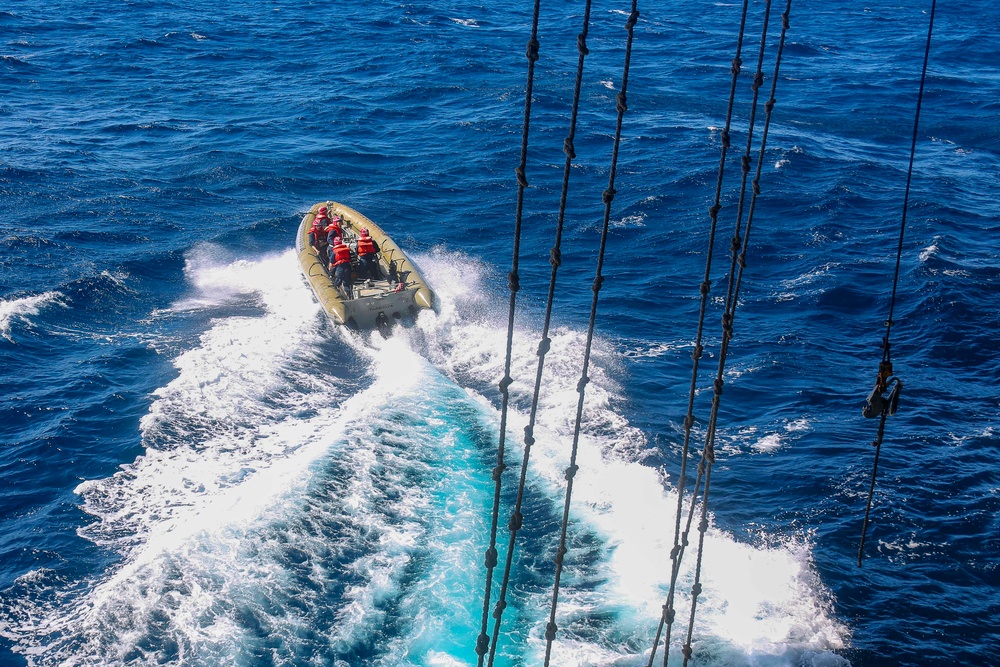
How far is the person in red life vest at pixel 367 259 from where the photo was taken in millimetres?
26609

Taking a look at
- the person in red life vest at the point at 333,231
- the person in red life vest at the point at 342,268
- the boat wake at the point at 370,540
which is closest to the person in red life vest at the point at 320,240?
the person in red life vest at the point at 333,231

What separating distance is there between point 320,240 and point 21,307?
8.71 metres

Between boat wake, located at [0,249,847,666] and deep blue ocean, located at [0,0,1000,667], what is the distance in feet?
0.25

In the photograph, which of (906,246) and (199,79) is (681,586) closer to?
(906,246)

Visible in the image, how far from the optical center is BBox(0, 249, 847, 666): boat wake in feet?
49.9

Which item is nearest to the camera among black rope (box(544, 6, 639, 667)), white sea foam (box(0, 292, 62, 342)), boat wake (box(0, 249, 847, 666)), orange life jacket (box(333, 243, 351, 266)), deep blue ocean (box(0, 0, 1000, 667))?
black rope (box(544, 6, 639, 667))

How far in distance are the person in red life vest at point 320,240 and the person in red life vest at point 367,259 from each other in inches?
58.2

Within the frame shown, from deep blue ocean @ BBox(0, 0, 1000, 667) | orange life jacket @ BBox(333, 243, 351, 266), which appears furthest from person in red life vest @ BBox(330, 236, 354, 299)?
deep blue ocean @ BBox(0, 0, 1000, 667)

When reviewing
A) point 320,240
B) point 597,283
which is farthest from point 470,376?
point 597,283

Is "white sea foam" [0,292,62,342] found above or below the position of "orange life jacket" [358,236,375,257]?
below

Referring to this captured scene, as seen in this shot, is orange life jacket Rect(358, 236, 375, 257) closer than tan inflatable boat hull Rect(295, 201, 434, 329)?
No

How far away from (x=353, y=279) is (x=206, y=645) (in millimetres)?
13390

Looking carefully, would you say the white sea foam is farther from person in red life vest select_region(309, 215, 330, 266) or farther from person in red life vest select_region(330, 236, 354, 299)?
person in red life vest select_region(330, 236, 354, 299)

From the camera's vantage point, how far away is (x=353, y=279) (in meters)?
26.4
